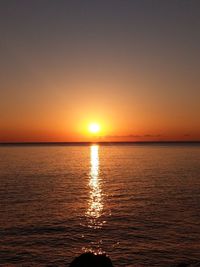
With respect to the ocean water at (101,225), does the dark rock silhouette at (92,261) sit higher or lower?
higher

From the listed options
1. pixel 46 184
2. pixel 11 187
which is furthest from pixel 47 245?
pixel 46 184

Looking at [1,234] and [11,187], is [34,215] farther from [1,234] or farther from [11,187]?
[11,187]

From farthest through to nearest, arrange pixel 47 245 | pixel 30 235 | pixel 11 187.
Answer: pixel 11 187, pixel 30 235, pixel 47 245

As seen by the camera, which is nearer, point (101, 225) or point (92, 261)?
point (92, 261)

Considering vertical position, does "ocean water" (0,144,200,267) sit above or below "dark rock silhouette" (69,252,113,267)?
below

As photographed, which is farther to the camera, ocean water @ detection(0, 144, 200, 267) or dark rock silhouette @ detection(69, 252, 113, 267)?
ocean water @ detection(0, 144, 200, 267)

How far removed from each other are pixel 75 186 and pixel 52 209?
24.6m

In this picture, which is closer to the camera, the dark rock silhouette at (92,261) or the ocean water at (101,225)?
the dark rock silhouette at (92,261)

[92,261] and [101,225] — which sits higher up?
[92,261]

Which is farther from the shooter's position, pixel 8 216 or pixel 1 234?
pixel 8 216

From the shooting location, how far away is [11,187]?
64125mm

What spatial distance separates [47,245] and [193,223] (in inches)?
650

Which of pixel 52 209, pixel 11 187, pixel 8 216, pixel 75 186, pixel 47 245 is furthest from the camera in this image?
pixel 75 186

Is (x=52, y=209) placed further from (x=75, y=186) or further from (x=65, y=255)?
(x=75, y=186)
